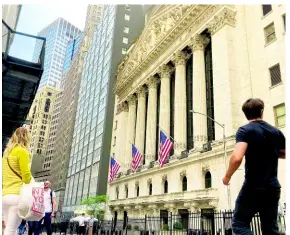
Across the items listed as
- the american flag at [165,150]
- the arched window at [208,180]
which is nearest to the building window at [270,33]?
the american flag at [165,150]

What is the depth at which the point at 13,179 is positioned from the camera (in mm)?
4645

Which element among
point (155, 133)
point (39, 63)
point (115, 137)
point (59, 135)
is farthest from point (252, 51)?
point (59, 135)

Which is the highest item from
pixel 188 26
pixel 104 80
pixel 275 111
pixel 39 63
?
pixel 104 80

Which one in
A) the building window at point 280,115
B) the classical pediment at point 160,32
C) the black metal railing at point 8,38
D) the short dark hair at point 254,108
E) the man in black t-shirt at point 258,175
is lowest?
the man in black t-shirt at point 258,175

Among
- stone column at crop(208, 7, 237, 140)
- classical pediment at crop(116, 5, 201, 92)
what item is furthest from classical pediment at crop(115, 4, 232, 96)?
stone column at crop(208, 7, 237, 140)

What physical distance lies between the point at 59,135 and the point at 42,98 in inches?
1408

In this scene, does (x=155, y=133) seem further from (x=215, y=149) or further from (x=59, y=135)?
(x=59, y=135)

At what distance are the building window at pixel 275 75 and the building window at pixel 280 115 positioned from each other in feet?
7.31

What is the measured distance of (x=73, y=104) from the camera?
106 m

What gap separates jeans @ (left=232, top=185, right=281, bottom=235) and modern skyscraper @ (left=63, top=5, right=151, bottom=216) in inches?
2267

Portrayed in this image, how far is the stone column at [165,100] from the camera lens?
37406 mm

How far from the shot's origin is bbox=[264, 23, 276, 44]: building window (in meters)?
24.9

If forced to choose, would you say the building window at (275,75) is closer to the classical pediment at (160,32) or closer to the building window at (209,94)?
the building window at (209,94)

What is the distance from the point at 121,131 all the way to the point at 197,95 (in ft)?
77.4
